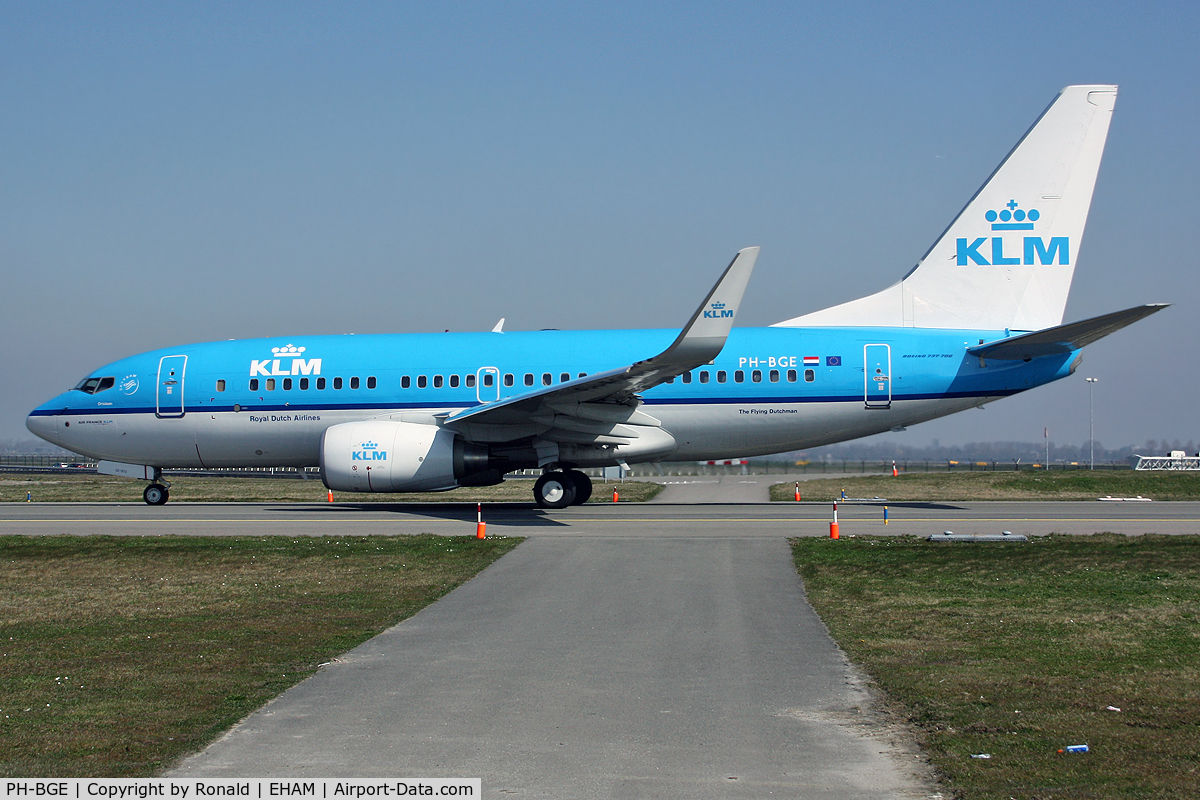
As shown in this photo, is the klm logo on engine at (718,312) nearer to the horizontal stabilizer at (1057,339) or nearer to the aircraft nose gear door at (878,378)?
the aircraft nose gear door at (878,378)

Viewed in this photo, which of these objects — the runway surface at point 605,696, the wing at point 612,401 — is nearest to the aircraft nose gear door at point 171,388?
the wing at point 612,401

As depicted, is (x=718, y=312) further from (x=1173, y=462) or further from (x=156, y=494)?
(x=1173, y=462)

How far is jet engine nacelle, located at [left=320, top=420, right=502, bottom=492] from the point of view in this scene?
23.4m

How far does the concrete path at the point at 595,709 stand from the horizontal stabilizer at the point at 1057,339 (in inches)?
525

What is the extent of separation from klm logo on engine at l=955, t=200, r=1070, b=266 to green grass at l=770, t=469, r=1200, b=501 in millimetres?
8331

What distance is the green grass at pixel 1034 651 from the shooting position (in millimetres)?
5840

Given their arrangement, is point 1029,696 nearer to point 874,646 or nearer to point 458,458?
point 874,646

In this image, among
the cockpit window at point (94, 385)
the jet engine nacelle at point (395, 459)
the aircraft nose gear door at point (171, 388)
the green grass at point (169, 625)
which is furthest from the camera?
the cockpit window at point (94, 385)

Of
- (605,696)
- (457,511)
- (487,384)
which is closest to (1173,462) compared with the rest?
(487,384)

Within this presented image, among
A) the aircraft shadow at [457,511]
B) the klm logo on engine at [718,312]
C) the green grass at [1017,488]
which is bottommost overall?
the aircraft shadow at [457,511]

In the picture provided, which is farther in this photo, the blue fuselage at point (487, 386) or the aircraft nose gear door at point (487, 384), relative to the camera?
the aircraft nose gear door at point (487, 384)

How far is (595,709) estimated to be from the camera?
24.1ft

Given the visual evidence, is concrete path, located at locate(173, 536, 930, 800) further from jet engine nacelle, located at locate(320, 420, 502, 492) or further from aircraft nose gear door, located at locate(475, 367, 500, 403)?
aircraft nose gear door, located at locate(475, 367, 500, 403)

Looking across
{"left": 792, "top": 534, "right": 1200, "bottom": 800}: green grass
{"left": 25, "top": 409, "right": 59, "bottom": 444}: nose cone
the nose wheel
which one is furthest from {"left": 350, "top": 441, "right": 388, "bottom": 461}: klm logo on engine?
{"left": 792, "top": 534, "right": 1200, "bottom": 800}: green grass
